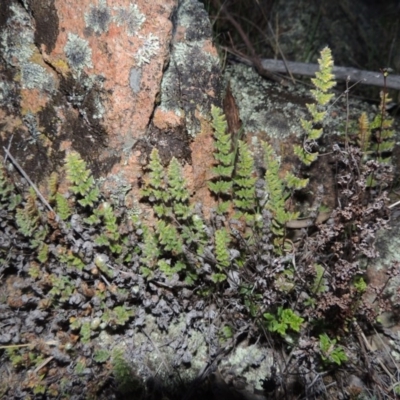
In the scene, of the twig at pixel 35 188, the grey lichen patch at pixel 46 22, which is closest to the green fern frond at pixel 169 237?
the twig at pixel 35 188

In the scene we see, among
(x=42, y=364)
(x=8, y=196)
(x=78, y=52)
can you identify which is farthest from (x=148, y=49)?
(x=42, y=364)

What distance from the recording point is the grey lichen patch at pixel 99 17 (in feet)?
8.43

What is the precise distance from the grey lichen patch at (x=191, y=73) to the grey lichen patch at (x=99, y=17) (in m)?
0.38

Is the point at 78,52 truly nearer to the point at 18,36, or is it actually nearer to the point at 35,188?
the point at 18,36

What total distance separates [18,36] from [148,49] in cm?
76

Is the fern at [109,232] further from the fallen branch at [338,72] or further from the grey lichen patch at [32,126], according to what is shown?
the fallen branch at [338,72]

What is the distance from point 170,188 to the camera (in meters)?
2.53

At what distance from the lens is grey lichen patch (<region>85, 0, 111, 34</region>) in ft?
8.43

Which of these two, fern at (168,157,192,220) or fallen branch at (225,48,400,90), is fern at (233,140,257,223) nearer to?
fern at (168,157,192,220)

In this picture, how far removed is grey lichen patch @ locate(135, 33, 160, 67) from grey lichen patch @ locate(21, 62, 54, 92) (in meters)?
0.53

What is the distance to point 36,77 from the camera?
8.96ft

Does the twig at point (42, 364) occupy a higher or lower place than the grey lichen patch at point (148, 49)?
lower

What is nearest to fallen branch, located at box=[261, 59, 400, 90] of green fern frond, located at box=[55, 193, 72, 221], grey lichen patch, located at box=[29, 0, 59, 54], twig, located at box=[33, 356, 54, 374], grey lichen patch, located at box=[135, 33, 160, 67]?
grey lichen patch, located at box=[135, 33, 160, 67]

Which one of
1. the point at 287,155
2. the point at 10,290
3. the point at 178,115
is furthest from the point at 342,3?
the point at 10,290
